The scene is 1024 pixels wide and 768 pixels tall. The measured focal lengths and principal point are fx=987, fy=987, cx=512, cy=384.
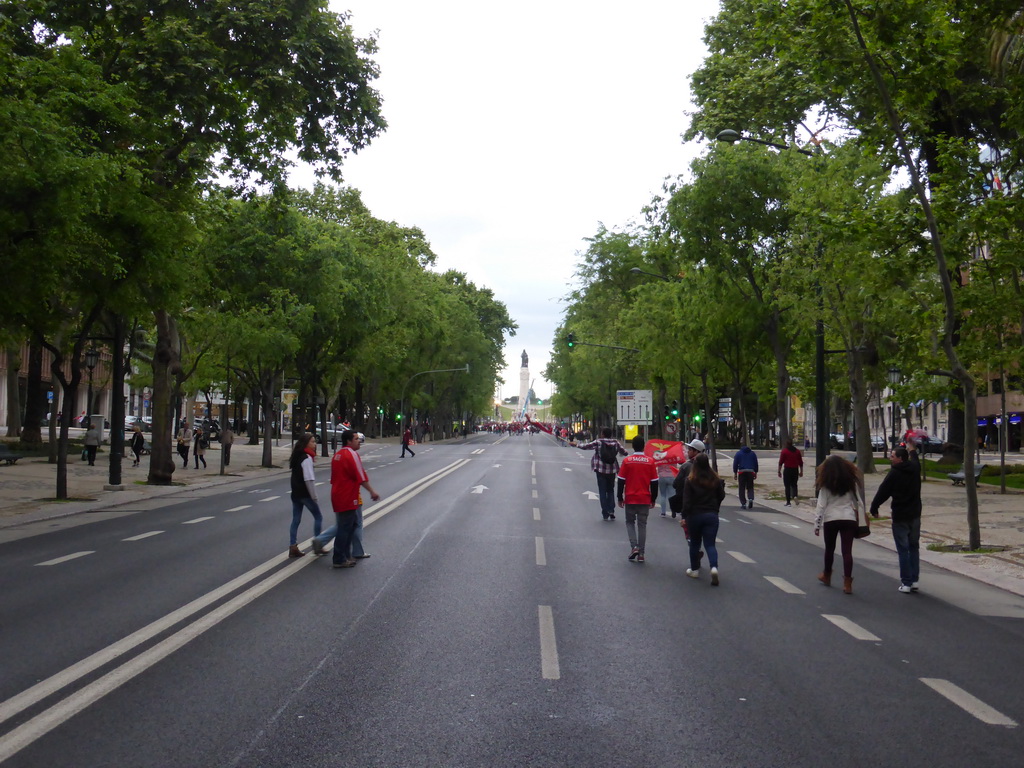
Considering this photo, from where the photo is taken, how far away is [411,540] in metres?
14.8

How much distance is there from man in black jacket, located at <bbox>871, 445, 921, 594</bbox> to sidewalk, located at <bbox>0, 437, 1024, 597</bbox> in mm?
1360

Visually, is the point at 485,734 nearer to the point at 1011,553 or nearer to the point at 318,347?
the point at 1011,553

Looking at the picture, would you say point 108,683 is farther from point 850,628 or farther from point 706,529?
point 706,529

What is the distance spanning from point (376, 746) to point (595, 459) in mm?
14260

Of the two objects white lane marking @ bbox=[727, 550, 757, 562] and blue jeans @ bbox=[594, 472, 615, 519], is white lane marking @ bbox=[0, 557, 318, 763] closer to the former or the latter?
white lane marking @ bbox=[727, 550, 757, 562]

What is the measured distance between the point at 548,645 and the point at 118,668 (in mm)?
3149

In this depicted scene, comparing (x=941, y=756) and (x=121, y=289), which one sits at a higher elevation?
(x=121, y=289)

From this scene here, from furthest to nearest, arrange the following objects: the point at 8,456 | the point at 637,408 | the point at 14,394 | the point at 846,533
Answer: the point at 637,408, the point at 14,394, the point at 8,456, the point at 846,533

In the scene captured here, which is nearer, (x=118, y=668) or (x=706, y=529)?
(x=118, y=668)

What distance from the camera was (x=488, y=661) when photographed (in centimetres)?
720

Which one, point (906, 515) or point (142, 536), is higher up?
point (906, 515)

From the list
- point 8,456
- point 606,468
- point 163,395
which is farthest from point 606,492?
point 8,456

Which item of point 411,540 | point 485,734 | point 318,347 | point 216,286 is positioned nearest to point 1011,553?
point 411,540

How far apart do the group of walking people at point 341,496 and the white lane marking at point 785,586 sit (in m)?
4.75
